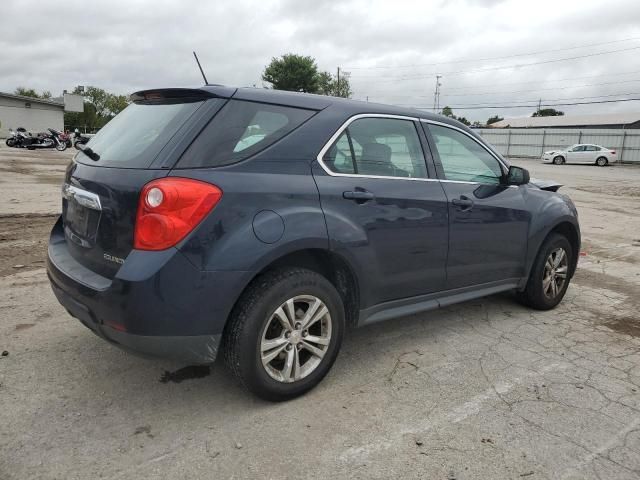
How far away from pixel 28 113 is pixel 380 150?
5543cm

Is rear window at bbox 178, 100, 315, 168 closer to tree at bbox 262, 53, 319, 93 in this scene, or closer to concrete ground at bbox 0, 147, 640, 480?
concrete ground at bbox 0, 147, 640, 480

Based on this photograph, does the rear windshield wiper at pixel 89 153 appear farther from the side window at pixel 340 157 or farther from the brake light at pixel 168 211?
the side window at pixel 340 157

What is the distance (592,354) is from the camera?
3779 mm

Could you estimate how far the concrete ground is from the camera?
95.7 inches

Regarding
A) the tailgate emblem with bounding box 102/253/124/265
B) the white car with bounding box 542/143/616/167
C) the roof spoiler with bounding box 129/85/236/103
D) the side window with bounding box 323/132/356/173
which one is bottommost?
the tailgate emblem with bounding box 102/253/124/265

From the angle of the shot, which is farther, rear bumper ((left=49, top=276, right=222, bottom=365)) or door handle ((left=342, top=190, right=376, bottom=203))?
door handle ((left=342, top=190, right=376, bottom=203))

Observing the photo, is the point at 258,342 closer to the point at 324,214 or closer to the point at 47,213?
the point at 324,214

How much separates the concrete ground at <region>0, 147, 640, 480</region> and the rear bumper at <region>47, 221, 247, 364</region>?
1.50 ft

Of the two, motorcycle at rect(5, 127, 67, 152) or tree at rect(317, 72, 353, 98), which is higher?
tree at rect(317, 72, 353, 98)

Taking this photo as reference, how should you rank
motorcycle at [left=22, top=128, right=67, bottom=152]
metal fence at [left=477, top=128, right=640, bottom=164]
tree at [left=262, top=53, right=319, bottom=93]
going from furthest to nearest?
tree at [left=262, top=53, right=319, bottom=93] < metal fence at [left=477, top=128, right=640, bottom=164] < motorcycle at [left=22, top=128, right=67, bottom=152]

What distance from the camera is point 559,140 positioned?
43688 mm

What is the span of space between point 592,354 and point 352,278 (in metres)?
1.98

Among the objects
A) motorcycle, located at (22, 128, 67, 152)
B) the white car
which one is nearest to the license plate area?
motorcycle, located at (22, 128, 67, 152)

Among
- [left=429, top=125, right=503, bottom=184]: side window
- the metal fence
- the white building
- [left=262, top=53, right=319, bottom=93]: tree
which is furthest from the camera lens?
[left=262, top=53, right=319, bottom=93]: tree
